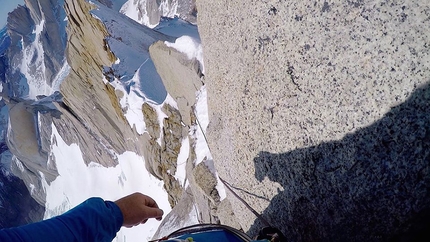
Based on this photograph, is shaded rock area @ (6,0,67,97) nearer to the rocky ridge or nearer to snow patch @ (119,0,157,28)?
snow patch @ (119,0,157,28)

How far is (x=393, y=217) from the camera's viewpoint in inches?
80.9

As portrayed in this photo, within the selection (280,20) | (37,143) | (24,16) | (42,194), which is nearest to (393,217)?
(280,20)

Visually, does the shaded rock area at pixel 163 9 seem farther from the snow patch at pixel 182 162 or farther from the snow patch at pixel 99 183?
the snow patch at pixel 182 162

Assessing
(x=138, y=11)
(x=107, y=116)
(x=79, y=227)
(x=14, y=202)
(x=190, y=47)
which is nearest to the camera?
(x=79, y=227)

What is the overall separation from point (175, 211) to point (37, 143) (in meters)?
26.5

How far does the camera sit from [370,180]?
207 centimetres

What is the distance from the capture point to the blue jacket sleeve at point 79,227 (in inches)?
68.3

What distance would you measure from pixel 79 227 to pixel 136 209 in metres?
0.62

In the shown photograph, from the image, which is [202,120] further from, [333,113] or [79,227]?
[79,227]

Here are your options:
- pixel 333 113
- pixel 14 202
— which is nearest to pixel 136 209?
pixel 333 113

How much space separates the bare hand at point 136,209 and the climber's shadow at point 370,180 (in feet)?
3.78

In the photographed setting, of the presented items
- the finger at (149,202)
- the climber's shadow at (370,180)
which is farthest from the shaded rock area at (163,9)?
the climber's shadow at (370,180)

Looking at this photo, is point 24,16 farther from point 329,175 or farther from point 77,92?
point 329,175

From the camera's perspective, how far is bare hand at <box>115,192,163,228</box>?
8.19ft
